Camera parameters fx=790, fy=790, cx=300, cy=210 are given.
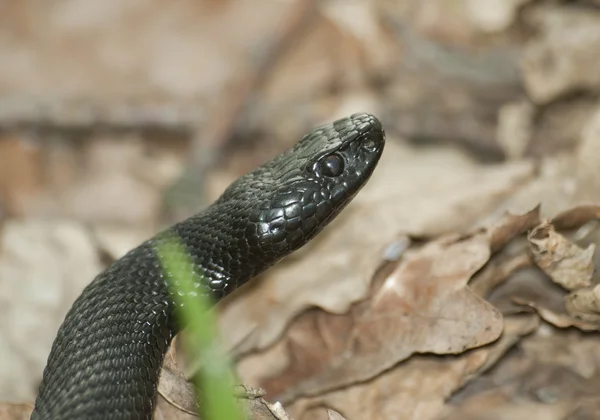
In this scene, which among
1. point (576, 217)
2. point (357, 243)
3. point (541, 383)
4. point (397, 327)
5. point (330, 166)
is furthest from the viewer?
point (357, 243)

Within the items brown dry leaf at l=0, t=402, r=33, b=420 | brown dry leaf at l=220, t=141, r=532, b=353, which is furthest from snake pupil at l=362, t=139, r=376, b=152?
brown dry leaf at l=0, t=402, r=33, b=420

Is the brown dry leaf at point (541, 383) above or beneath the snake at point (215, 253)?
beneath

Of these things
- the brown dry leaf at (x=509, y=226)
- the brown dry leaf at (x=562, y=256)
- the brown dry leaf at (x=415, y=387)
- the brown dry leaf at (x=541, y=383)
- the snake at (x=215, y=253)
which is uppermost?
the snake at (x=215, y=253)

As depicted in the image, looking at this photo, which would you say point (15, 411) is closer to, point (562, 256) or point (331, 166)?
point (331, 166)


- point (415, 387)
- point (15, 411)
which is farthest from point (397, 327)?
point (15, 411)

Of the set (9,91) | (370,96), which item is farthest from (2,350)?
(370,96)

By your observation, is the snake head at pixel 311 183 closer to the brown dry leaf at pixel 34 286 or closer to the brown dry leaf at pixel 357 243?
the brown dry leaf at pixel 357 243

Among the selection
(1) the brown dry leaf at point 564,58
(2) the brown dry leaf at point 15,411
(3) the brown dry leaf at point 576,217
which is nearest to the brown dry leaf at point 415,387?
(3) the brown dry leaf at point 576,217

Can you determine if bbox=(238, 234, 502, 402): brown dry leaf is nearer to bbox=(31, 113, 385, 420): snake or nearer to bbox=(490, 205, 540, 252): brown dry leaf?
bbox=(490, 205, 540, 252): brown dry leaf
